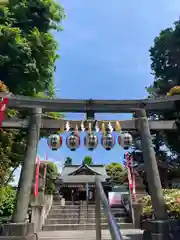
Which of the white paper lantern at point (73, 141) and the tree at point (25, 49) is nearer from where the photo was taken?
the white paper lantern at point (73, 141)

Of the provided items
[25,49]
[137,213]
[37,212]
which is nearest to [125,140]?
[137,213]

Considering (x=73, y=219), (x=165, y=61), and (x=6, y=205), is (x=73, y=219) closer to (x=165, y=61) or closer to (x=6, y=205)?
(x=6, y=205)

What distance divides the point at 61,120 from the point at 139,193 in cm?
816

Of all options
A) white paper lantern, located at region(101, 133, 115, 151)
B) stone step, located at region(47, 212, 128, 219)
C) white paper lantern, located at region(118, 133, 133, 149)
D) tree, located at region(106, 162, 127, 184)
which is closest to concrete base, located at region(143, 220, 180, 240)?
white paper lantern, located at region(118, 133, 133, 149)

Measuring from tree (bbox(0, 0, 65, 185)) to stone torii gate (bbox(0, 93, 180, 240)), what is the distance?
3109 mm

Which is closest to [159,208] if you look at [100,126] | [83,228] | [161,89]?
[100,126]

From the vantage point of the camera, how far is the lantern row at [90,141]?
30.3 feet

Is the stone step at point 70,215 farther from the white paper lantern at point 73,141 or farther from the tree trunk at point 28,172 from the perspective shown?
the tree trunk at point 28,172

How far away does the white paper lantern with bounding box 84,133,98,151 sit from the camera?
363 inches

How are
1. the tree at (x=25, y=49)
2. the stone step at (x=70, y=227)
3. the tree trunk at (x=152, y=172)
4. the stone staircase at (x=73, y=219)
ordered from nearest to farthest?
the tree trunk at (x=152, y=172), the stone step at (x=70, y=227), the stone staircase at (x=73, y=219), the tree at (x=25, y=49)

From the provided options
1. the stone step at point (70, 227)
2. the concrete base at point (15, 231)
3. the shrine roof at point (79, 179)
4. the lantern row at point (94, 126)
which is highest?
the shrine roof at point (79, 179)

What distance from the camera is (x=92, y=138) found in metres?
9.22

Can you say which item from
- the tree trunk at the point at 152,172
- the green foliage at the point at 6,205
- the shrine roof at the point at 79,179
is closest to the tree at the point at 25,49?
the green foliage at the point at 6,205

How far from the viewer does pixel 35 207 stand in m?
10.6
